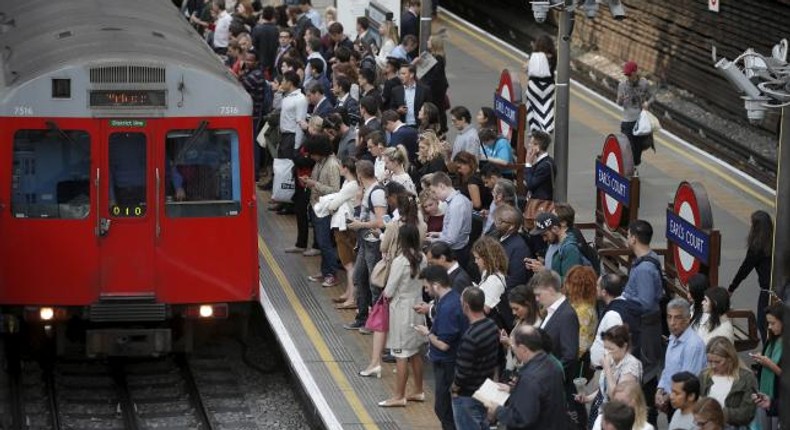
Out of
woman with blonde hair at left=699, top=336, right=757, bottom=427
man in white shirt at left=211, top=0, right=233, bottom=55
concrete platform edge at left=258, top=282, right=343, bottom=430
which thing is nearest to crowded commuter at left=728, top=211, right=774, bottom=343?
woman with blonde hair at left=699, top=336, right=757, bottom=427

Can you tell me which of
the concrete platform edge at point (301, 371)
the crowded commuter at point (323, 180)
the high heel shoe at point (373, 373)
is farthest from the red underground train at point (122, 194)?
the crowded commuter at point (323, 180)

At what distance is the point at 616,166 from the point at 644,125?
552 centimetres

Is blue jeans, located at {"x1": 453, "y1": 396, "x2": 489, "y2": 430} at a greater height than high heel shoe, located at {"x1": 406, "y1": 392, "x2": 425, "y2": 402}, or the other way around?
blue jeans, located at {"x1": 453, "y1": 396, "x2": 489, "y2": 430}

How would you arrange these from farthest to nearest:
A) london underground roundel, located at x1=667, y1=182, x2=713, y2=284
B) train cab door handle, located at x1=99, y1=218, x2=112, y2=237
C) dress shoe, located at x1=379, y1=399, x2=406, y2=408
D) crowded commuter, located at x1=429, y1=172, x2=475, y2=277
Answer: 1. crowded commuter, located at x1=429, y1=172, x2=475, y2=277
2. train cab door handle, located at x1=99, y1=218, x2=112, y2=237
3. dress shoe, located at x1=379, y1=399, x2=406, y2=408
4. london underground roundel, located at x1=667, y1=182, x2=713, y2=284

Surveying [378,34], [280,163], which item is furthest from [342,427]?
[378,34]

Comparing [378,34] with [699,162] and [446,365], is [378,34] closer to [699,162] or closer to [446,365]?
[699,162]

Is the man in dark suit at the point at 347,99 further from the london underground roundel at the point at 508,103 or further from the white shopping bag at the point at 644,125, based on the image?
the white shopping bag at the point at 644,125

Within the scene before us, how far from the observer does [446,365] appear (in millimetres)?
13648

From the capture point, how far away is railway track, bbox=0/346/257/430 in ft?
52.5

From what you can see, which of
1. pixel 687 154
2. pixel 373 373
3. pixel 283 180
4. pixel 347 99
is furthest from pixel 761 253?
pixel 687 154

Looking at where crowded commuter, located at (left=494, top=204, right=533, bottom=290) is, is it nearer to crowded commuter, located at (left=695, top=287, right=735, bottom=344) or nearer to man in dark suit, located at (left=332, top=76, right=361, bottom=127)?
crowded commuter, located at (left=695, top=287, right=735, bottom=344)

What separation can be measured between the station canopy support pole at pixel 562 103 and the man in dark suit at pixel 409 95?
3097mm

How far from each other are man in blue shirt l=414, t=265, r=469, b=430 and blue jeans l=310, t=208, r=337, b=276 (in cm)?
484

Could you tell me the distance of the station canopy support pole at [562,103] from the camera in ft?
58.7
